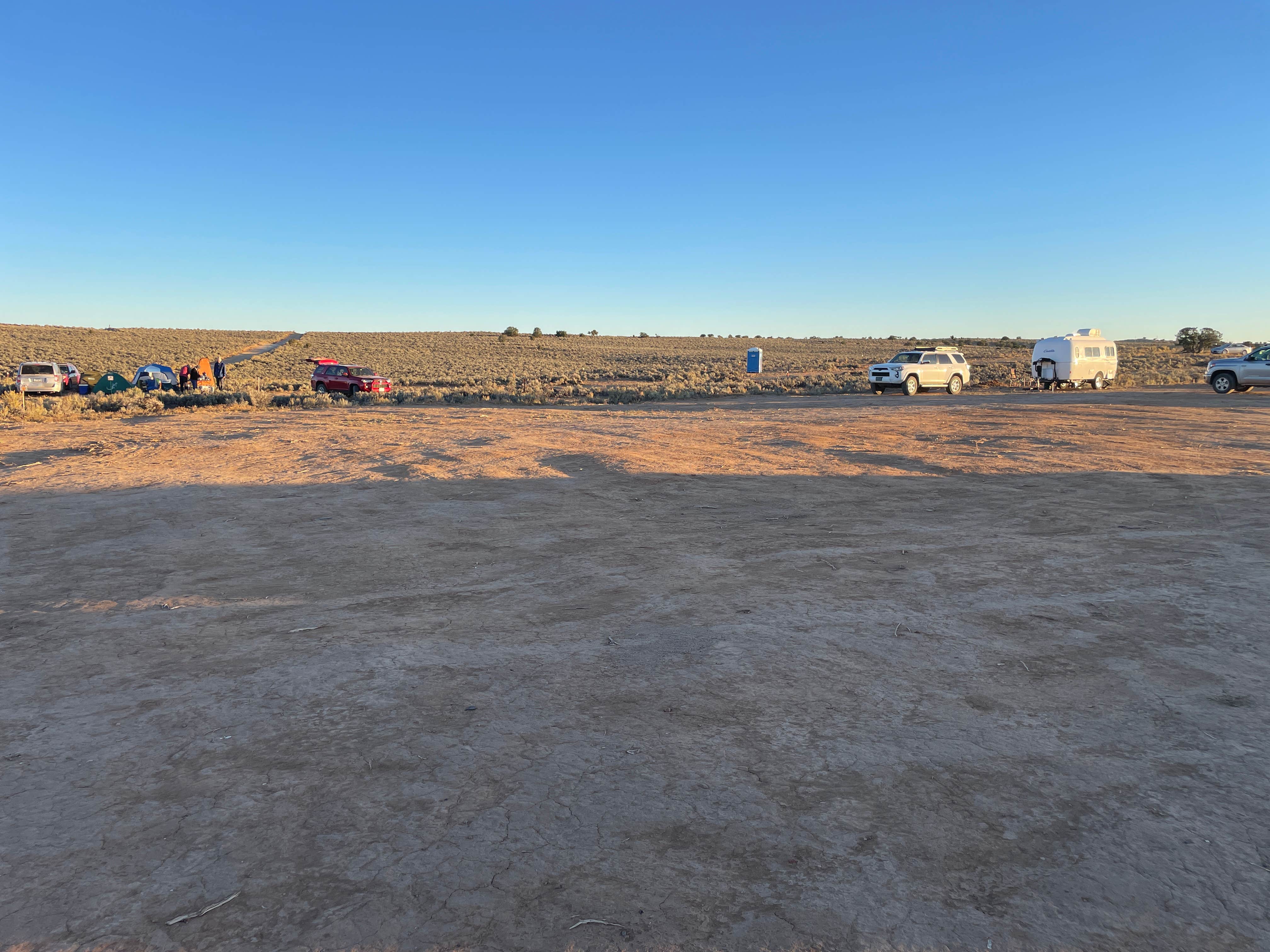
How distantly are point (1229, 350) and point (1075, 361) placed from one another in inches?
1950

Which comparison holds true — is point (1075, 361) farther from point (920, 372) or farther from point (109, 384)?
point (109, 384)

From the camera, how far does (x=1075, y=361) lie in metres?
35.3

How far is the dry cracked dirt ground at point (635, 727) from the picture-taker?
279 centimetres

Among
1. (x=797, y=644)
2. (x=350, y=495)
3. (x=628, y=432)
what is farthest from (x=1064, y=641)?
(x=628, y=432)

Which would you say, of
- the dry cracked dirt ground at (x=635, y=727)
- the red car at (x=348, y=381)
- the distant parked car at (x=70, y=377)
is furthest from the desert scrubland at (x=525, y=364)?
the dry cracked dirt ground at (x=635, y=727)

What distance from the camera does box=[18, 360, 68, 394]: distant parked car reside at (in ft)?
103

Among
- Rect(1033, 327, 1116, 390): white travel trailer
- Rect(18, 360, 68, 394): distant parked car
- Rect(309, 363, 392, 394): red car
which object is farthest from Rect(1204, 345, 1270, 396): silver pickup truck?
Rect(18, 360, 68, 394): distant parked car

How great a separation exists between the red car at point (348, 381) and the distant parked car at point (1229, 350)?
61812mm

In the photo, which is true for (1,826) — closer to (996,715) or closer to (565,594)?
(565,594)

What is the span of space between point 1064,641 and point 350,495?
27.9 feet

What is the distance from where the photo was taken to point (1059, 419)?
20047 millimetres

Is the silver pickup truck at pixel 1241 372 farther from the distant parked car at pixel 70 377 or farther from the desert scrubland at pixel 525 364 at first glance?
the distant parked car at pixel 70 377

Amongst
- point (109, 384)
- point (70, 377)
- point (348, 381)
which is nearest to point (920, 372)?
point (348, 381)

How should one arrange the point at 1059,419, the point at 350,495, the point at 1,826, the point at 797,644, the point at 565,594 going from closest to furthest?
1. the point at 1,826
2. the point at 797,644
3. the point at 565,594
4. the point at 350,495
5. the point at 1059,419
